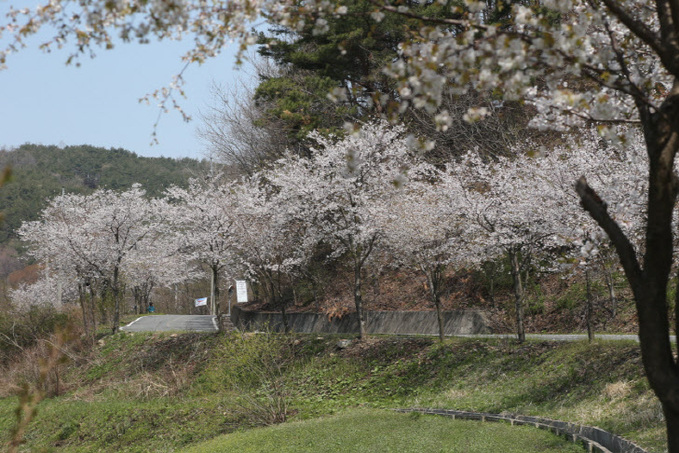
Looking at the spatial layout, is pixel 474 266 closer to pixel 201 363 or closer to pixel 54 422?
pixel 201 363

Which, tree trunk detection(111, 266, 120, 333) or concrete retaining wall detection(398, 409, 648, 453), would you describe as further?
tree trunk detection(111, 266, 120, 333)

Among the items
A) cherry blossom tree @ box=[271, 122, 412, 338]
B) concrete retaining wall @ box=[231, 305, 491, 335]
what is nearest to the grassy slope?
concrete retaining wall @ box=[231, 305, 491, 335]

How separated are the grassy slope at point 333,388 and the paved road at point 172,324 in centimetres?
593

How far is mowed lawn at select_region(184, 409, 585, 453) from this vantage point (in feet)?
35.1

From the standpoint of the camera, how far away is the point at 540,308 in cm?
2206

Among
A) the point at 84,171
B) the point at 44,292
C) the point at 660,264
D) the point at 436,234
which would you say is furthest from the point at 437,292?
the point at 84,171

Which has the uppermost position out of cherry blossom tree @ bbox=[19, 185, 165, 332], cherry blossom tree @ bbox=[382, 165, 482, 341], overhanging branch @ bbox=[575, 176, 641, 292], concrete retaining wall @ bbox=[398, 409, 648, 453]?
cherry blossom tree @ bbox=[19, 185, 165, 332]

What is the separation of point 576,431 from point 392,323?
14208mm

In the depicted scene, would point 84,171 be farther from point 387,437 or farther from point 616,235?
point 616,235

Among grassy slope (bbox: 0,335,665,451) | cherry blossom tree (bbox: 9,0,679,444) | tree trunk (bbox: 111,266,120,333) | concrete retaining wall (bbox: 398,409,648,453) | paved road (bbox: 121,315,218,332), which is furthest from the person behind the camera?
paved road (bbox: 121,315,218,332)

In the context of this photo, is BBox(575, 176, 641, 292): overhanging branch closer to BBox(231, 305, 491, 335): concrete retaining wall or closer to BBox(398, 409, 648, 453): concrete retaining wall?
BBox(398, 409, 648, 453): concrete retaining wall

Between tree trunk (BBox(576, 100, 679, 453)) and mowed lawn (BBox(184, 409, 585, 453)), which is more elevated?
tree trunk (BBox(576, 100, 679, 453))

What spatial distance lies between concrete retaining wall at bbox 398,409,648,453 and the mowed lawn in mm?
182

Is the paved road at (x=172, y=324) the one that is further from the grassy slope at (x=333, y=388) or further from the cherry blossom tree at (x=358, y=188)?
the cherry blossom tree at (x=358, y=188)
